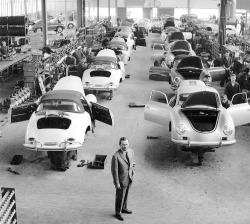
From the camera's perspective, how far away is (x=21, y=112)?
12133 millimetres

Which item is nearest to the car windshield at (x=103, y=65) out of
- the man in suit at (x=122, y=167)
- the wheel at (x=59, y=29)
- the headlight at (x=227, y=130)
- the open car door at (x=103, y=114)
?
the open car door at (x=103, y=114)

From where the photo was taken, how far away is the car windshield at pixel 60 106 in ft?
38.0

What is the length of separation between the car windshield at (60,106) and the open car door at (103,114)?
640 mm

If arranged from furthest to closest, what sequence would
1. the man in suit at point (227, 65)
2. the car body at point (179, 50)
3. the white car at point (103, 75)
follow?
the car body at point (179, 50) < the man in suit at point (227, 65) < the white car at point (103, 75)

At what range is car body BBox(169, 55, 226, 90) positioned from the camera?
17125 mm

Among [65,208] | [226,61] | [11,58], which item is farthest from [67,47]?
[65,208]

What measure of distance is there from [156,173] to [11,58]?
13.0 meters

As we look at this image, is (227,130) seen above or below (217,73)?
below

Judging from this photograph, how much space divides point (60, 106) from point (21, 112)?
1220 millimetres

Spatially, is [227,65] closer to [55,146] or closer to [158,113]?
[158,113]

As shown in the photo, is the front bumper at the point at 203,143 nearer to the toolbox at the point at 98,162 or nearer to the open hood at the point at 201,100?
the open hood at the point at 201,100

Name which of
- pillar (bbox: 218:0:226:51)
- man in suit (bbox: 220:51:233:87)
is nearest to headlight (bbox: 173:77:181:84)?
man in suit (bbox: 220:51:233:87)

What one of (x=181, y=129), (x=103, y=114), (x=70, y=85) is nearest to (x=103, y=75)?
(x=70, y=85)

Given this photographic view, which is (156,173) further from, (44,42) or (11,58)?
(44,42)
